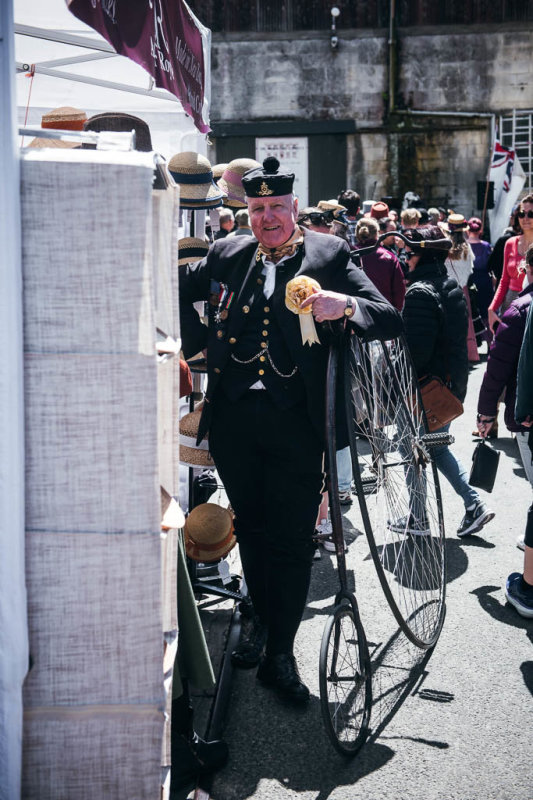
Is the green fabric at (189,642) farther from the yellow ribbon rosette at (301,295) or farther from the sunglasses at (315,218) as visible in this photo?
the sunglasses at (315,218)

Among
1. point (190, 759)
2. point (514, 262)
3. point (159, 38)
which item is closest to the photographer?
point (190, 759)

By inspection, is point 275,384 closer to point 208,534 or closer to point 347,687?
point 208,534

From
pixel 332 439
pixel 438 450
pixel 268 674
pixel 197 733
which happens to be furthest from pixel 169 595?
pixel 438 450

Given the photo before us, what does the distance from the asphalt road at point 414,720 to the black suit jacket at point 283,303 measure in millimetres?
1135

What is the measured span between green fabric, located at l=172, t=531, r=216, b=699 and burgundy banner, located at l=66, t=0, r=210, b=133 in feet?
6.34

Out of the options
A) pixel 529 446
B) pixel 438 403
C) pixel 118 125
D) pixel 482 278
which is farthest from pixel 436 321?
pixel 482 278

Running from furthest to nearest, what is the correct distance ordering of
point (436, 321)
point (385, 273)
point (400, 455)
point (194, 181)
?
point (385, 273), point (436, 321), point (194, 181), point (400, 455)

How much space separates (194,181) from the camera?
4344mm

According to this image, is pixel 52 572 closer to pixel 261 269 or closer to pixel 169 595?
pixel 169 595

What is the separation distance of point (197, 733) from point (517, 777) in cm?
114

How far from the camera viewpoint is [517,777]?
2.90 m

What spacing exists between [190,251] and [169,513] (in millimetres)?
2021

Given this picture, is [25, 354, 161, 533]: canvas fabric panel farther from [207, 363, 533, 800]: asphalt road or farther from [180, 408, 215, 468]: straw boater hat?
[180, 408, 215, 468]: straw boater hat

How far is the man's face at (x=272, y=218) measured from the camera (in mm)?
3346
